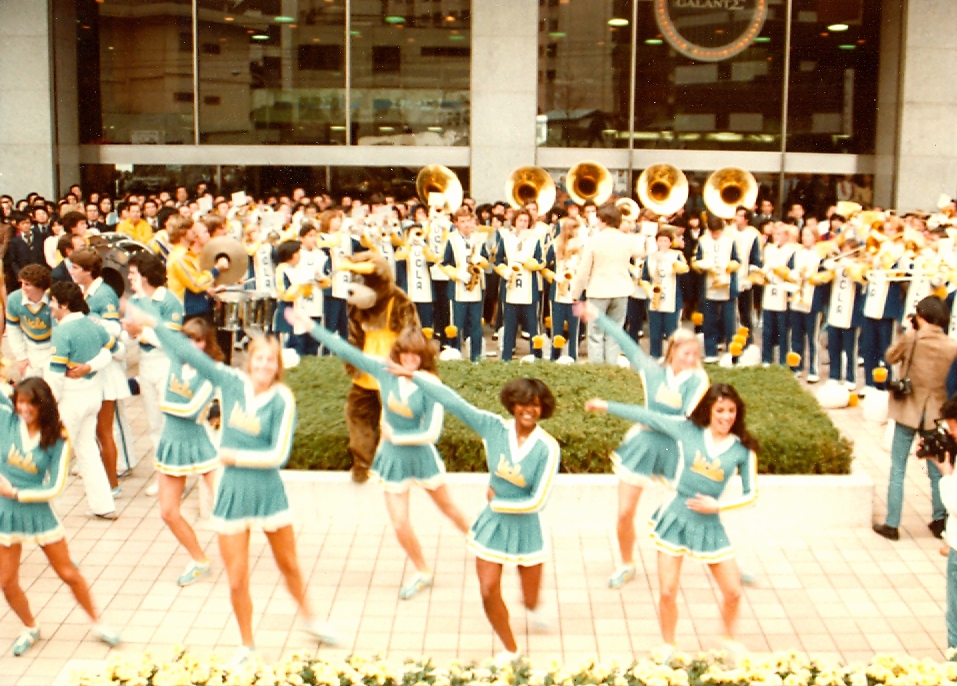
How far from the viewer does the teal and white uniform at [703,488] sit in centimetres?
563

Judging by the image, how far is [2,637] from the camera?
625cm

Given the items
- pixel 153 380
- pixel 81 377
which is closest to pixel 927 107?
pixel 153 380

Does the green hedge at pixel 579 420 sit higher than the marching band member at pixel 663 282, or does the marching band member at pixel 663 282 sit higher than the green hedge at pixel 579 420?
the marching band member at pixel 663 282

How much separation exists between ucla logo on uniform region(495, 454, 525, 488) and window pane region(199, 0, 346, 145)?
51.8 ft

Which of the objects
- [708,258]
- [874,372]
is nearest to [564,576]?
[874,372]

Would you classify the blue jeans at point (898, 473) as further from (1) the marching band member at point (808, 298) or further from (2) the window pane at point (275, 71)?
(2) the window pane at point (275, 71)

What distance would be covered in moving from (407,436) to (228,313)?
564cm

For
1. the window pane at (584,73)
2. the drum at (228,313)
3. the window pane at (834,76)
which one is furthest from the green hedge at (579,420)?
the window pane at (834,76)

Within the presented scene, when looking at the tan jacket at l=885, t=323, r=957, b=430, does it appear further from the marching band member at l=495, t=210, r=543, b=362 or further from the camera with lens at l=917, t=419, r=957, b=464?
the marching band member at l=495, t=210, r=543, b=362

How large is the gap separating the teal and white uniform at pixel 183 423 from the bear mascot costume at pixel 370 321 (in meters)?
1.05

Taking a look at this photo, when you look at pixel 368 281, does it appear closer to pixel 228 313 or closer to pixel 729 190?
pixel 228 313

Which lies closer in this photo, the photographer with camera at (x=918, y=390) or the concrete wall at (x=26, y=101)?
the photographer with camera at (x=918, y=390)

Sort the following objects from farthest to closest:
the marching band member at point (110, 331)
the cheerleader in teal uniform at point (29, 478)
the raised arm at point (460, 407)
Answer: the marching band member at point (110, 331) < the cheerleader in teal uniform at point (29, 478) < the raised arm at point (460, 407)

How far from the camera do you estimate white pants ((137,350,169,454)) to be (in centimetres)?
840
